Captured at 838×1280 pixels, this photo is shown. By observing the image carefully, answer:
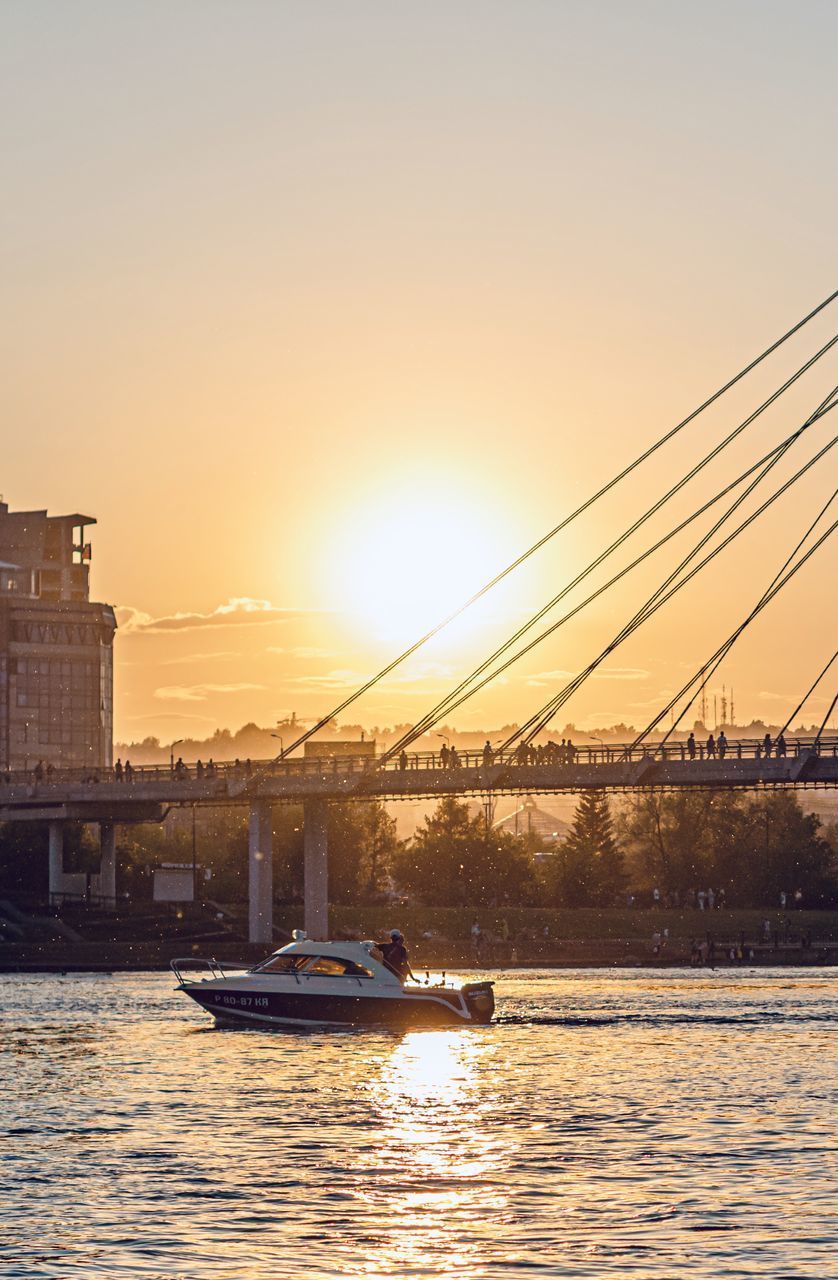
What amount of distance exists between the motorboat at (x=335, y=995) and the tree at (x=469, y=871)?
4327 inches

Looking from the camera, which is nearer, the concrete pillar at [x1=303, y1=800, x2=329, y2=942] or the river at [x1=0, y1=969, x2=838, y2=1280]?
the river at [x1=0, y1=969, x2=838, y2=1280]

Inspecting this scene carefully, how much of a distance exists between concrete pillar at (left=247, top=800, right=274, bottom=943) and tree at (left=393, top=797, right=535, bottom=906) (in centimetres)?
3998

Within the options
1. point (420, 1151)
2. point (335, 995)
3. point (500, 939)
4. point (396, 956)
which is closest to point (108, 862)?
point (500, 939)

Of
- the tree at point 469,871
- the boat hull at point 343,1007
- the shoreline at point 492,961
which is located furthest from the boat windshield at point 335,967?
the tree at point 469,871

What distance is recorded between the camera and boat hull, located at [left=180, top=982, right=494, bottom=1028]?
65125mm

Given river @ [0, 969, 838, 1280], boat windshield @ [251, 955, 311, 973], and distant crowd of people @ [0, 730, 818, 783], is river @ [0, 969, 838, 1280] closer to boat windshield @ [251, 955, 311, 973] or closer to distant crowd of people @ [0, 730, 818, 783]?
boat windshield @ [251, 955, 311, 973]

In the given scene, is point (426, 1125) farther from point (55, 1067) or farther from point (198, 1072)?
point (55, 1067)

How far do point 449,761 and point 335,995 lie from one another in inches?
2437

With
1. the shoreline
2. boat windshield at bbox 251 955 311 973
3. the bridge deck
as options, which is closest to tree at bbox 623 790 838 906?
the shoreline

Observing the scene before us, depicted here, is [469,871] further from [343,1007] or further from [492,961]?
[343,1007]

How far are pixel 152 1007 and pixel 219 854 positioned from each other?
11131 cm

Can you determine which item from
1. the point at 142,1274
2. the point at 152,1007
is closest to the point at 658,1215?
the point at 142,1274

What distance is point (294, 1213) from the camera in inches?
1243

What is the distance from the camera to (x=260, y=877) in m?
138
